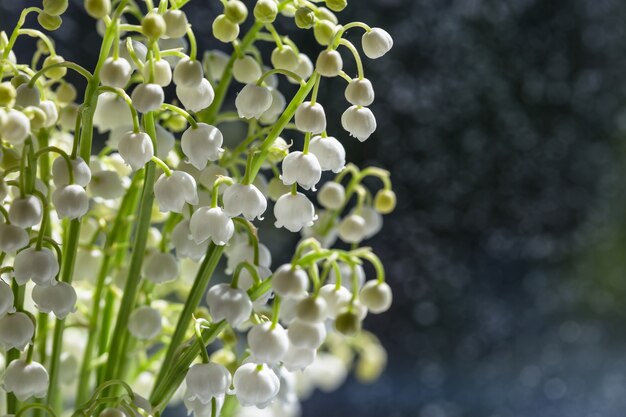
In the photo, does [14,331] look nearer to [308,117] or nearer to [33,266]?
[33,266]

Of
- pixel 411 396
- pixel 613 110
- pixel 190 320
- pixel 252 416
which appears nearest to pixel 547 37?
pixel 613 110

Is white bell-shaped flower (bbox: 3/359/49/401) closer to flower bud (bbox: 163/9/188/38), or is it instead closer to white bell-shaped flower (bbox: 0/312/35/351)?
white bell-shaped flower (bbox: 0/312/35/351)

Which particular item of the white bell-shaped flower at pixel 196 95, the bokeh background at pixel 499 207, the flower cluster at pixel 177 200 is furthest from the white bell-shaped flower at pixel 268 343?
the bokeh background at pixel 499 207

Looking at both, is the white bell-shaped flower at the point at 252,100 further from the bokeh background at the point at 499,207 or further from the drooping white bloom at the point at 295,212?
the bokeh background at the point at 499,207

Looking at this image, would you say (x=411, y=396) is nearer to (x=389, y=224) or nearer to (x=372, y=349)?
(x=389, y=224)

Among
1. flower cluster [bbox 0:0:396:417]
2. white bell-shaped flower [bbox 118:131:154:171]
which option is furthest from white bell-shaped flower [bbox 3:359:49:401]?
white bell-shaped flower [bbox 118:131:154:171]

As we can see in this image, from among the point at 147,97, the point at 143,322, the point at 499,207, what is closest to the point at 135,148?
the point at 147,97
